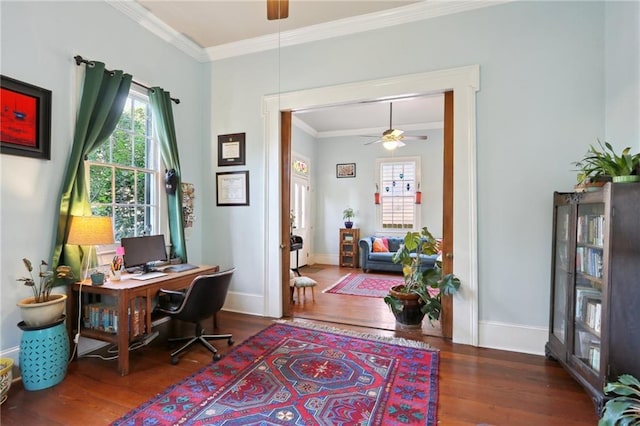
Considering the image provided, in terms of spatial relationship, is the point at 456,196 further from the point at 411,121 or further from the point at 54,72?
the point at 411,121

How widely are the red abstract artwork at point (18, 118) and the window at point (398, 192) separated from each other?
19.5 ft

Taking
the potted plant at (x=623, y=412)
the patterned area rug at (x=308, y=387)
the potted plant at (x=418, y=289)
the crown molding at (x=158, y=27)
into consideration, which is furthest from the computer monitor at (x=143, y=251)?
the potted plant at (x=623, y=412)

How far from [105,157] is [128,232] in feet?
2.61

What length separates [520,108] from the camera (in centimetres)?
272

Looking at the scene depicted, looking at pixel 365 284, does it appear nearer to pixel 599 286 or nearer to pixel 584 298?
pixel 584 298

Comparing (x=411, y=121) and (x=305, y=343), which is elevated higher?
(x=411, y=121)

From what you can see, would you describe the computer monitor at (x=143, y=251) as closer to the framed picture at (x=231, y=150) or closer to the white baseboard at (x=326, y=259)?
the framed picture at (x=231, y=150)

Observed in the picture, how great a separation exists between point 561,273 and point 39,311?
13.0 ft

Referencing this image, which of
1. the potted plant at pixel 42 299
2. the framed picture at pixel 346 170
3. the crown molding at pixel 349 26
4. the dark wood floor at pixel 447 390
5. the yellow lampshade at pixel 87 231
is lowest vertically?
the dark wood floor at pixel 447 390

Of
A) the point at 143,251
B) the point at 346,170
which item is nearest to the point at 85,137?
the point at 143,251

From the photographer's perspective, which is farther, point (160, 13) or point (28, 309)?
point (160, 13)

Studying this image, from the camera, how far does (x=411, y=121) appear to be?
6.49 meters

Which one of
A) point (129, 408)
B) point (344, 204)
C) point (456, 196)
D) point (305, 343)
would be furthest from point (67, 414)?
point (344, 204)

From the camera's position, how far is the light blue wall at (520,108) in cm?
257
